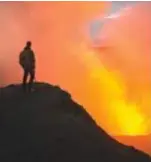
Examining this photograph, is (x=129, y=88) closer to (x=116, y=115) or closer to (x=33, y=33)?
(x=116, y=115)

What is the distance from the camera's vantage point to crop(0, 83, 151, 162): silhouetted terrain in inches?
163

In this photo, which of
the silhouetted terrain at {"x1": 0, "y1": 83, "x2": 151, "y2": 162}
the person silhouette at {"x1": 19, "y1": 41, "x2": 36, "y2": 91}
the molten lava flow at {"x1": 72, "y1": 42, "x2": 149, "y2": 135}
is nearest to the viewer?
the silhouetted terrain at {"x1": 0, "y1": 83, "x2": 151, "y2": 162}

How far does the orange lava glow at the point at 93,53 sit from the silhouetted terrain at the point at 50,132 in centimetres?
23

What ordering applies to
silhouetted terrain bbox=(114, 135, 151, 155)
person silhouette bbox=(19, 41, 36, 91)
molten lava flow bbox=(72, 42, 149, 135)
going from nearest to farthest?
1. person silhouette bbox=(19, 41, 36, 91)
2. silhouetted terrain bbox=(114, 135, 151, 155)
3. molten lava flow bbox=(72, 42, 149, 135)

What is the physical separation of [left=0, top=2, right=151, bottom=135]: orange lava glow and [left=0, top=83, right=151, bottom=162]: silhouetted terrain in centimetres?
23

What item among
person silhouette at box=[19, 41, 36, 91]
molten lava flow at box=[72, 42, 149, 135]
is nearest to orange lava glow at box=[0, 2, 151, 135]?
molten lava flow at box=[72, 42, 149, 135]

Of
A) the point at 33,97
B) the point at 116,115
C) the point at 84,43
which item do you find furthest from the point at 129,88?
the point at 33,97

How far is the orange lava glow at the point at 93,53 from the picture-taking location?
5090mm

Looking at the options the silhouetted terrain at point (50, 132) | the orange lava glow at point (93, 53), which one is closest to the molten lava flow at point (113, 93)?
the orange lava glow at point (93, 53)

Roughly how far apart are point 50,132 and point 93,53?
1.16m

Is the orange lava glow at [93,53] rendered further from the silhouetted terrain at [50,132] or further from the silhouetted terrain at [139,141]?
the silhouetted terrain at [50,132]

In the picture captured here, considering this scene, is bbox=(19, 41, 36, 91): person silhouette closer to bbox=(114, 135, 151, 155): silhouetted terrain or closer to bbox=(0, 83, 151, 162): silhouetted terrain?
Answer: bbox=(0, 83, 151, 162): silhouetted terrain

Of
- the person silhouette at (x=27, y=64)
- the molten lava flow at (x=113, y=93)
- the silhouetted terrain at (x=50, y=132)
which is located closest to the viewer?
the silhouetted terrain at (x=50, y=132)

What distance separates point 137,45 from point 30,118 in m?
1.48
